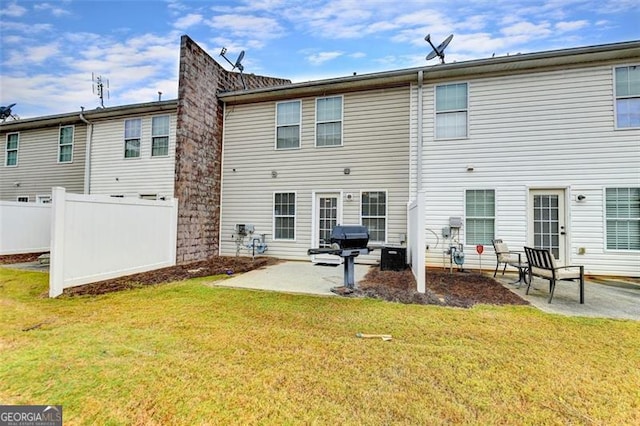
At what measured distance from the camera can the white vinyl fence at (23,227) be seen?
9625mm

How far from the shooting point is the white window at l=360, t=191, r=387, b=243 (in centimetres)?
847

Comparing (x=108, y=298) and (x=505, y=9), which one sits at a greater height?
(x=505, y=9)

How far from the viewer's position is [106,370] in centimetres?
258

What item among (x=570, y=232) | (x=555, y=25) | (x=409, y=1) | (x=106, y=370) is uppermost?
(x=409, y=1)

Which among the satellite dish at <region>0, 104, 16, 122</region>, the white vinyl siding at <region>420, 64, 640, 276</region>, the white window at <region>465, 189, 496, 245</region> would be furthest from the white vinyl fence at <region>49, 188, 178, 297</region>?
the satellite dish at <region>0, 104, 16, 122</region>

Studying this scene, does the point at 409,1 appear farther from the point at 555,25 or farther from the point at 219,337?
the point at 219,337

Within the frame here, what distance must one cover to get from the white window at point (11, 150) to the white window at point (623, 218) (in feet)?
66.2

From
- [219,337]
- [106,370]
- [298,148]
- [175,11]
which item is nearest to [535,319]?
[219,337]

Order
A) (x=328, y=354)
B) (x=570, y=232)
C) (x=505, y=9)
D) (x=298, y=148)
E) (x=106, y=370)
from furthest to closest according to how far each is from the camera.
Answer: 1. (x=298, y=148)
2. (x=505, y=9)
3. (x=570, y=232)
4. (x=328, y=354)
5. (x=106, y=370)

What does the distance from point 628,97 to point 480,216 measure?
420 centimetres

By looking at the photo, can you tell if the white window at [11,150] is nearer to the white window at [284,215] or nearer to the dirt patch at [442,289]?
the white window at [284,215]

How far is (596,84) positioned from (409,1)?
16.3 ft

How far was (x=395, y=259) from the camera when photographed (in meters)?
7.61

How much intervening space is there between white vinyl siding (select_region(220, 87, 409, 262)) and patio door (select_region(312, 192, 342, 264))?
0.10 m
